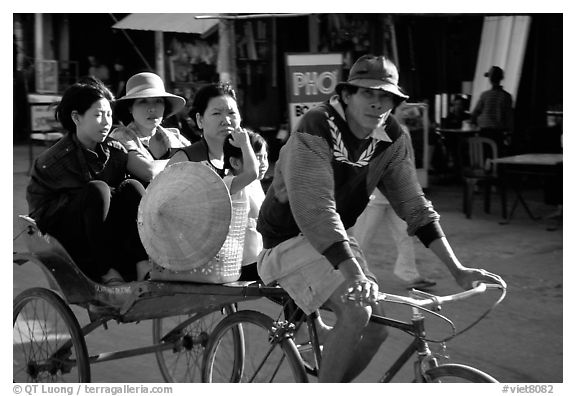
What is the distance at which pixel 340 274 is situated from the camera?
352 cm

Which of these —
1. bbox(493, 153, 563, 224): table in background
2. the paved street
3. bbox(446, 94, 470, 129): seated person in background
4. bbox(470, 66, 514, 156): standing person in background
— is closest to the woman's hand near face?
the paved street

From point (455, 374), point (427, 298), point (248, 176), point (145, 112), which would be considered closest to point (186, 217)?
point (248, 176)

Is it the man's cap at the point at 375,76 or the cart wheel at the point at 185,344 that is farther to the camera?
the cart wheel at the point at 185,344

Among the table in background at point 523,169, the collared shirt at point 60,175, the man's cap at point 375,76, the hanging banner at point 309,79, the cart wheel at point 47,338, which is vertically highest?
the hanging banner at point 309,79

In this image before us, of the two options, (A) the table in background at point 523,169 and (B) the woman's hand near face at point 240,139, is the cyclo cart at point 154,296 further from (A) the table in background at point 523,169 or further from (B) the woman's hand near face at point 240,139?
(A) the table in background at point 523,169

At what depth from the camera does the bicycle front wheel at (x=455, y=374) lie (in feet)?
9.95

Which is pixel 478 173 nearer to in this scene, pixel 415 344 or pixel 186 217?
pixel 186 217

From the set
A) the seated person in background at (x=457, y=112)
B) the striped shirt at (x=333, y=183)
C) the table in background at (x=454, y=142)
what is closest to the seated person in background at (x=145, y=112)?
the striped shirt at (x=333, y=183)

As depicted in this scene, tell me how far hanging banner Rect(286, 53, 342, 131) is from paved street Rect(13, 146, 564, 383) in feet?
4.83

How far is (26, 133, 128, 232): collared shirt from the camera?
4.29 meters

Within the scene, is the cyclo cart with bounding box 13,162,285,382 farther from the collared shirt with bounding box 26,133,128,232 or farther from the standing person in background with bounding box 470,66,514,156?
the standing person in background with bounding box 470,66,514,156

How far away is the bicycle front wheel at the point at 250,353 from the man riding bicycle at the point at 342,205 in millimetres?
150
